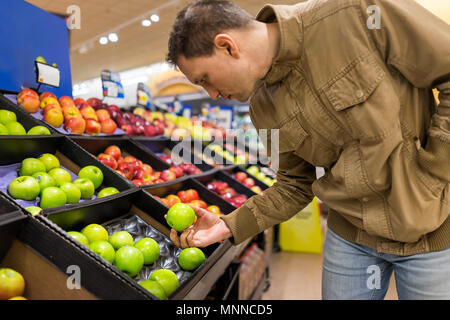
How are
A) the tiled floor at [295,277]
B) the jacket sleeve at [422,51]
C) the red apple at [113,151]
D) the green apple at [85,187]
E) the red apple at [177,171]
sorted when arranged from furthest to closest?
the tiled floor at [295,277] → the red apple at [177,171] → the red apple at [113,151] → the green apple at [85,187] → the jacket sleeve at [422,51]

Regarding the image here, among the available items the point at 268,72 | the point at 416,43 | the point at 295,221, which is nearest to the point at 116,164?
the point at 268,72

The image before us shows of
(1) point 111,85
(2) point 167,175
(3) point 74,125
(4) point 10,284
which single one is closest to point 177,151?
(2) point 167,175

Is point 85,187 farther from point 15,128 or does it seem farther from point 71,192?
point 15,128

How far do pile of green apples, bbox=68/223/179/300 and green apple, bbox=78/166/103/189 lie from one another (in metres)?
0.39

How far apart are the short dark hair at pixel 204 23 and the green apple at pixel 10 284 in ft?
2.88

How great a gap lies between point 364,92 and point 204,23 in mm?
524

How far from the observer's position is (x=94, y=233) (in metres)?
1.37

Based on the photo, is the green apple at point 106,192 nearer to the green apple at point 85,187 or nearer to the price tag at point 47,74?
the green apple at point 85,187

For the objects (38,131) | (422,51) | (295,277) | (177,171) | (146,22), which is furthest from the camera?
(146,22)

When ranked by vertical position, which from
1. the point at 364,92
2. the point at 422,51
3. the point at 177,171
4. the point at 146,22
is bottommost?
the point at 177,171

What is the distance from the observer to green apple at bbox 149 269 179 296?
123 centimetres

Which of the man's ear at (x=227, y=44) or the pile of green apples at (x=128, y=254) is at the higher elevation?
the man's ear at (x=227, y=44)

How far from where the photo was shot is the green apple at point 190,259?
4.70 ft

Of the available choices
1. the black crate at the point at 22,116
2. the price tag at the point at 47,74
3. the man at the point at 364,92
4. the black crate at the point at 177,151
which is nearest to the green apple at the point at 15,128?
the black crate at the point at 22,116
